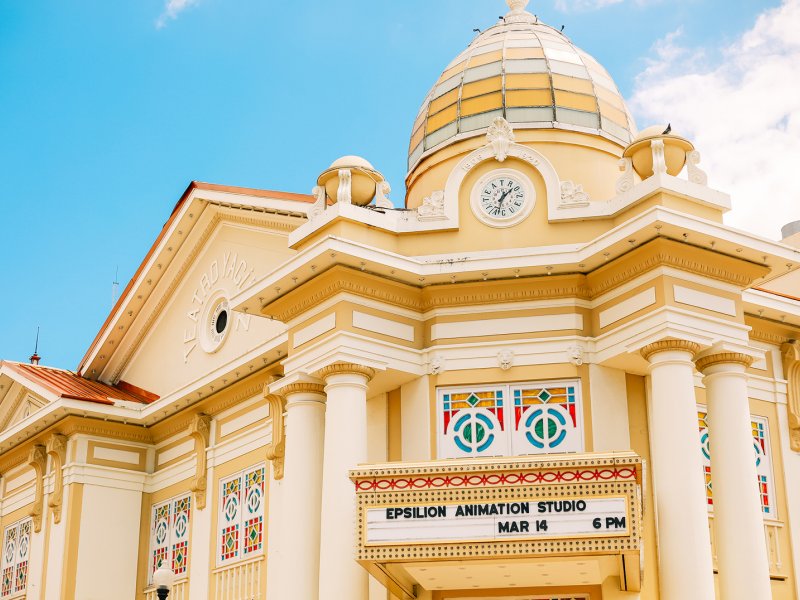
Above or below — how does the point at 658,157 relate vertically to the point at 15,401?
above

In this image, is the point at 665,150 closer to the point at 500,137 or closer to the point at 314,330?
the point at 500,137

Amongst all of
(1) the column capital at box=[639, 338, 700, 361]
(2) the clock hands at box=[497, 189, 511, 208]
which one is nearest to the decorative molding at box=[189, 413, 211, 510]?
(2) the clock hands at box=[497, 189, 511, 208]

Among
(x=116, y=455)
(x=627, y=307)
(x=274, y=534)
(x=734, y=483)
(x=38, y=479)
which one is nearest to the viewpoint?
(x=734, y=483)

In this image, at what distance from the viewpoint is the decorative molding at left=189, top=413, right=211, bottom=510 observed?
75.0ft

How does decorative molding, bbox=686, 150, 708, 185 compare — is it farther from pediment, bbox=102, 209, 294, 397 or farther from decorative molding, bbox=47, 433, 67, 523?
decorative molding, bbox=47, 433, 67, 523

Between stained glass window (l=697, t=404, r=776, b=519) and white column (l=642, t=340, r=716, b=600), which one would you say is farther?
stained glass window (l=697, t=404, r=776, b=519)

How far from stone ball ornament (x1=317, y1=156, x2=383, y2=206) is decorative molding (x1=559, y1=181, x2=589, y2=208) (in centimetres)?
273

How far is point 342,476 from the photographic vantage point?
671 inches

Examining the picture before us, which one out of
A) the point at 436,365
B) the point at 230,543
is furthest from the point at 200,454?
the point at 436,365

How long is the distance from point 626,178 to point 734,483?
14.9 ft

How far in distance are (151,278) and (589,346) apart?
11.3 metres

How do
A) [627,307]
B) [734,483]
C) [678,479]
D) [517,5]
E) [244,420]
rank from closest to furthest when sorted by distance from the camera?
[678,479]
[734,483]
[627,307]
[244,420]
[517,5]

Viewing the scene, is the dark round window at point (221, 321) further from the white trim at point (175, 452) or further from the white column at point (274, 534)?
the white column at point (274, 534)

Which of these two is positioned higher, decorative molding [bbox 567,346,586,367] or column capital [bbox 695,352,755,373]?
decorative molding [bbox 567,346,586,367]
